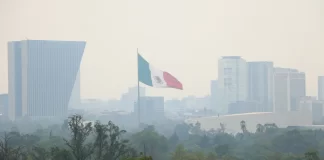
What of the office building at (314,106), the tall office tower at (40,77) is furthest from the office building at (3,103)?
the office building at (314,106)

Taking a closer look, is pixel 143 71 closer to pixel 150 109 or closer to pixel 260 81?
pixel 150 109

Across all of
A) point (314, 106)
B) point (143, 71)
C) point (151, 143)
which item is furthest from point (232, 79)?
point (151, 143)

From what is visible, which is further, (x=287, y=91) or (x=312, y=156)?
(x=287, y=91)

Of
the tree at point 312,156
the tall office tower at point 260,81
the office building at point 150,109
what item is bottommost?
the office building at point 150,109

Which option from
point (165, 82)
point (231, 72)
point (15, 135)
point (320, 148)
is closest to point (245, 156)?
point (320, 148)

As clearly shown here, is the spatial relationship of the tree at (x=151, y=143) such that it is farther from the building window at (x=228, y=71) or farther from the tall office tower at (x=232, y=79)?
the tall office tower at (x=232, y=79)

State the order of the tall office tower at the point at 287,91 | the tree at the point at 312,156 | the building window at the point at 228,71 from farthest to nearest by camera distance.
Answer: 1. the building window at the point at 228,71
2. the tall office tower at the point at 287,91
3. the tree at the point at 312,156

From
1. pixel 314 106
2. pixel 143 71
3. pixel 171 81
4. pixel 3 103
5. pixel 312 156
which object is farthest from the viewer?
pixel 3 103
